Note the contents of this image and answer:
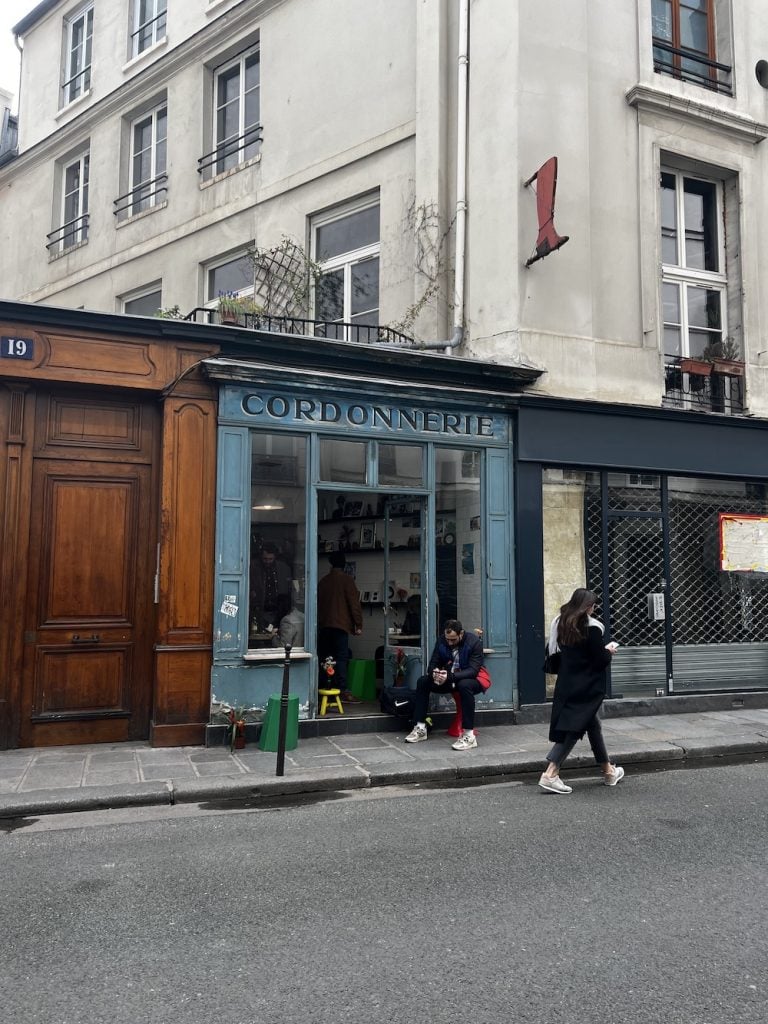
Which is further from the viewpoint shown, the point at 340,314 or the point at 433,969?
the point at 340,314

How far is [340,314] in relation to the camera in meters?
11.7

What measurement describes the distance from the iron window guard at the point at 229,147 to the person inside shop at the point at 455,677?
339 inches

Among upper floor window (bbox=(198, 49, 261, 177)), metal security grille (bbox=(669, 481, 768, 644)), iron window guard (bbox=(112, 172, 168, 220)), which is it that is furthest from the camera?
iron window guard (bbox=(112, 172, 168, 220))

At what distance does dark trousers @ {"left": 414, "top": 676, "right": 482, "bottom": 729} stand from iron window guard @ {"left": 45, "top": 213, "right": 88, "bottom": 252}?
11.5m

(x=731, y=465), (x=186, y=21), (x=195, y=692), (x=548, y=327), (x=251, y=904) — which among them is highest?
(x=186, y=21)

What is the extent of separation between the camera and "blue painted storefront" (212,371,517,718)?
8.55m

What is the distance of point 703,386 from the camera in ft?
37.3

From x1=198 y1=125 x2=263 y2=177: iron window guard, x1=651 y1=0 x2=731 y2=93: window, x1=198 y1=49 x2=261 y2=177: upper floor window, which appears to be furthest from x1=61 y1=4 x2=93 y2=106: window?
x1=651 y1=0 x2=731 y2=93: window

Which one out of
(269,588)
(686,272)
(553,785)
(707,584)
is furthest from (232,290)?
(553,785)

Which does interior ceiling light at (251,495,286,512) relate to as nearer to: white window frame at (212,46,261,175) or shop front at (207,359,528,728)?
shop front at (207,359,528,728)

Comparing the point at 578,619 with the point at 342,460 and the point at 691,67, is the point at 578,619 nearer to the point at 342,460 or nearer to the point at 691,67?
the point at 342,460

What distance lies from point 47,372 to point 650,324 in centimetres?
728

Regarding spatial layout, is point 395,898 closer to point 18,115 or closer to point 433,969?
point 433,969

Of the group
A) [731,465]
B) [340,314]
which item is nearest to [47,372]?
[340,314]
